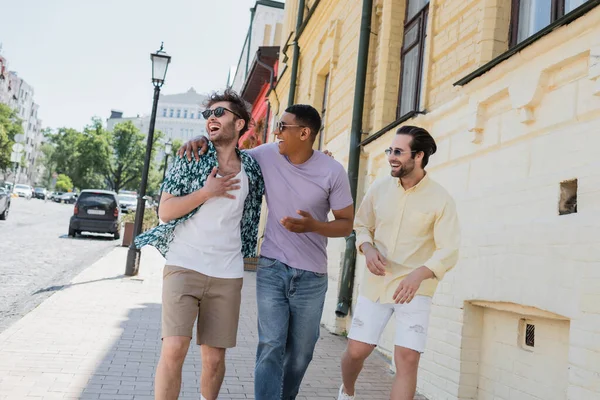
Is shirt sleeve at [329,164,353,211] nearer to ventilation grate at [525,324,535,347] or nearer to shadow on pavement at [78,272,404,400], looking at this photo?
ventilation grate at [525,324,535,347]

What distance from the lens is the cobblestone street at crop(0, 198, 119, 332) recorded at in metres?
7.77

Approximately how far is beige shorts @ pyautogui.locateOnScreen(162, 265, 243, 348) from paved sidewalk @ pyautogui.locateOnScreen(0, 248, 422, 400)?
51.4 inches

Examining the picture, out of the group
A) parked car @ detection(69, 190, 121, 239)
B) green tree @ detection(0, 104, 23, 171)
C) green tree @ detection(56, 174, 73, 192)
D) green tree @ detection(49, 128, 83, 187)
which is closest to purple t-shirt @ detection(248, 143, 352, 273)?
parked car @ detection(69, 190, 121, 239)

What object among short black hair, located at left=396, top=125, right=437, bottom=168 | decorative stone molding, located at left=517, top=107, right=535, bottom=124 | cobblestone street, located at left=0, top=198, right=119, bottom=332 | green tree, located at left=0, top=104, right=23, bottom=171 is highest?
green tree, located at left=0, top=104, right=23, bottom=171

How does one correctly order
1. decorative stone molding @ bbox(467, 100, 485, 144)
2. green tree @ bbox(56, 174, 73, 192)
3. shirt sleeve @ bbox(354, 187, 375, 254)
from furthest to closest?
green tree @ bbox(56, 174, 73, 192) → decorative stone molding @ bbox(467, 100, 485, 144) → shirt sleeve @ bbox(354, 187, 375, 254)

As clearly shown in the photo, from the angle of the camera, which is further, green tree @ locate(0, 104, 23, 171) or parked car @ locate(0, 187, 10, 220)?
green tree @ locate(0, 104, 23, 171)

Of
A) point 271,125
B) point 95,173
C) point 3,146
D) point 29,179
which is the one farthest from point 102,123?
point 271,125

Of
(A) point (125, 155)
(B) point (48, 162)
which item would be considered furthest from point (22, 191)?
(B) point (48, 162)

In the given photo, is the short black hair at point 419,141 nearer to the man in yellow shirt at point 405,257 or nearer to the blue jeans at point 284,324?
the man in yellow shirt at point 405,257

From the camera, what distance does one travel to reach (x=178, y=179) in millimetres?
3205

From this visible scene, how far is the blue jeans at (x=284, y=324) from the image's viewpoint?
3.19m

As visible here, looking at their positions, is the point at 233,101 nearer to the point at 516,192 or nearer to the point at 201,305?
the point at 201,305

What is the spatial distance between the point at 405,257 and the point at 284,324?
0.84 m

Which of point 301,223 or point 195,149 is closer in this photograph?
point 301,223
